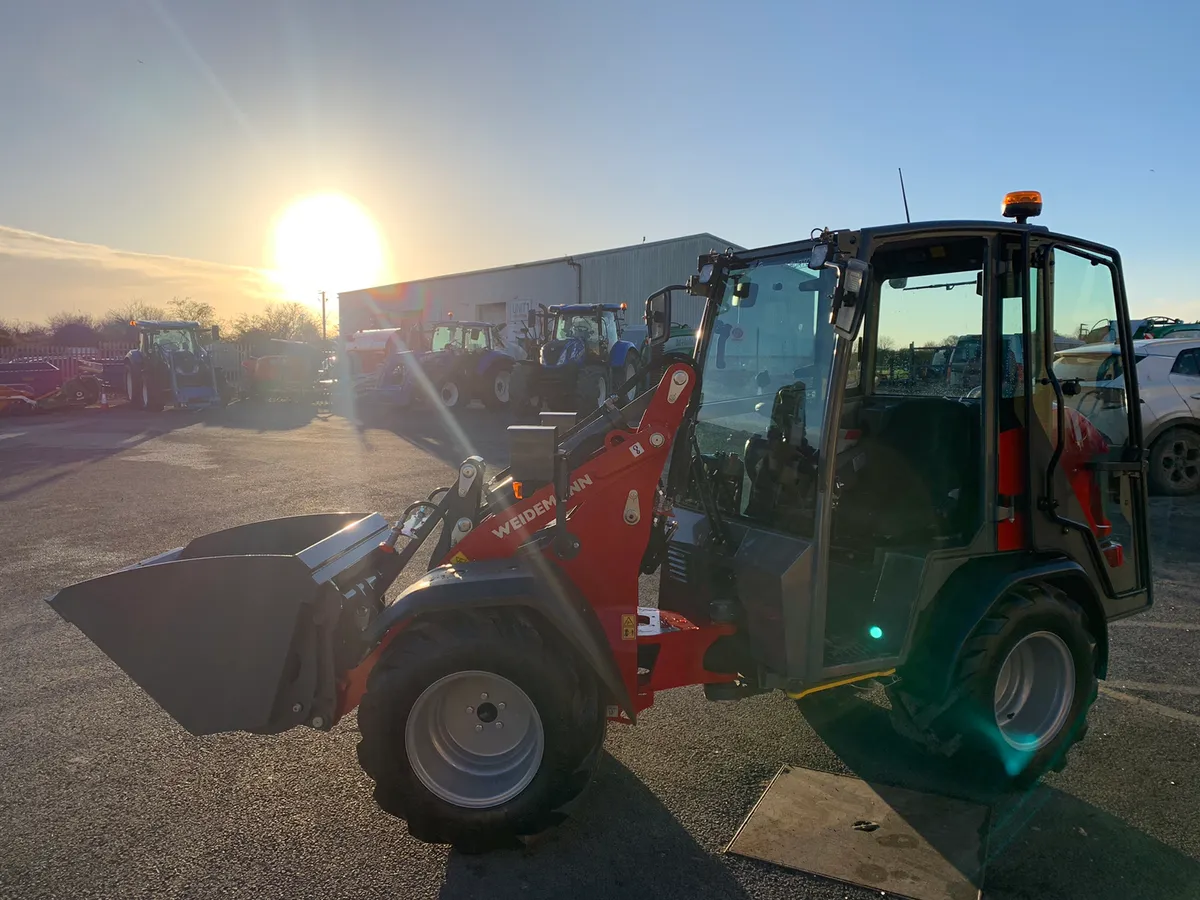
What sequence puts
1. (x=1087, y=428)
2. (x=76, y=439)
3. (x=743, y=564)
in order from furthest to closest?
(x=76, y=439) < (x=1087, y=428) < (x=743, y=564)

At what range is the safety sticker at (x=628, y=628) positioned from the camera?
3.21m

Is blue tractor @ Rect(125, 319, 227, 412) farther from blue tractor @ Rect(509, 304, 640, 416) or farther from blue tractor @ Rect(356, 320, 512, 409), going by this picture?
blue tractor @ Rect(509, 304, 640, 416)

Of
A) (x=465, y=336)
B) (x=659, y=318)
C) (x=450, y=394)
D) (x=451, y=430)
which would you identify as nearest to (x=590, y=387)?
(x=451, y=430)

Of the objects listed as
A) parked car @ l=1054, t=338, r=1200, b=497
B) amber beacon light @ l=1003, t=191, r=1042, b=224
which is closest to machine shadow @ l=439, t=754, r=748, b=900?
amber beacon light @ l=1003, t=191, r=1042, b=224

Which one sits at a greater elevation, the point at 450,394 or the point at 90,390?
the point at 90,390

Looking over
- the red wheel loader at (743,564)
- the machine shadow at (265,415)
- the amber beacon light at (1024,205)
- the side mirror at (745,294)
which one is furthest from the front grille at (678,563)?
the machine shadow at (265,415)

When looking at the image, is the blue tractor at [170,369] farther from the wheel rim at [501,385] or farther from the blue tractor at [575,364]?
the blue tractor at [575,364]

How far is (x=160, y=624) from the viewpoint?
310cm

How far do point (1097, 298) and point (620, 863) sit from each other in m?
3.43

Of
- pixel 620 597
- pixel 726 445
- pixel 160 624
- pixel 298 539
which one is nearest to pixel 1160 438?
pixel 726 445

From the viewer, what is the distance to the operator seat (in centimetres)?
374

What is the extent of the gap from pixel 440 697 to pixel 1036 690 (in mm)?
2801

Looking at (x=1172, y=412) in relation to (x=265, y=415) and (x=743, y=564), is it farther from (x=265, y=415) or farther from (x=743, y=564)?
(x=265, y=415)

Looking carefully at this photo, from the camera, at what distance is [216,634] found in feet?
10.1
